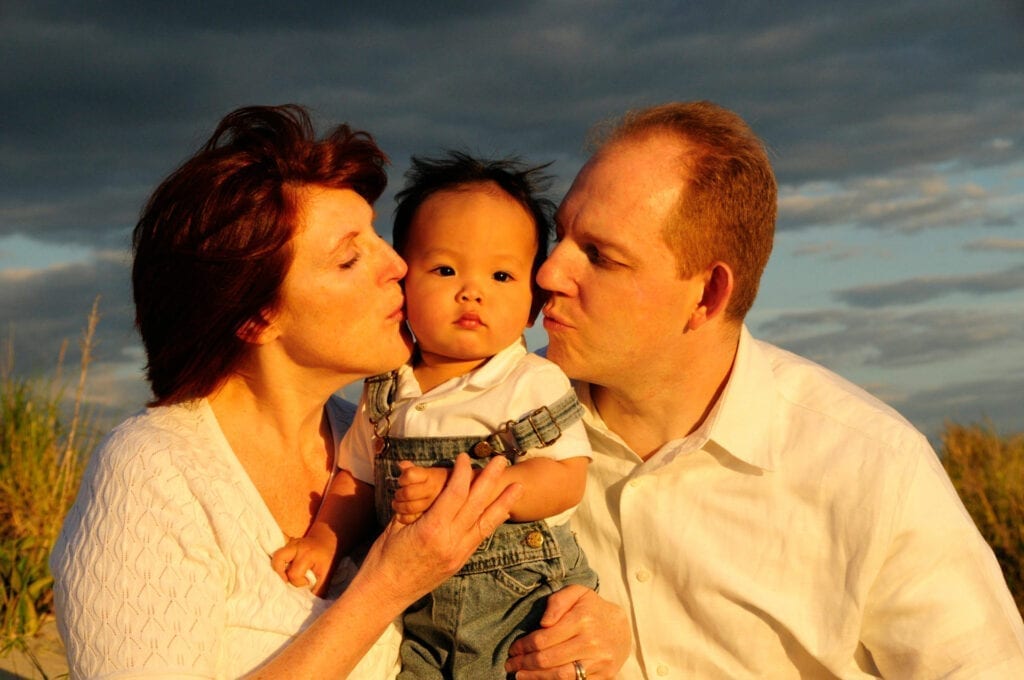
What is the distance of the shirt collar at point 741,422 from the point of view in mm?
4219

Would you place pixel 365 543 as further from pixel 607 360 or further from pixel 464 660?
pixel 607 360

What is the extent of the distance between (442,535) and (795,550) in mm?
1458

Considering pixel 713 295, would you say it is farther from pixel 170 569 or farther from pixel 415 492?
pixel 170 569

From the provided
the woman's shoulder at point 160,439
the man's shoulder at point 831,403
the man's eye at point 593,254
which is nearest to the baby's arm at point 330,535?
the woman's shoulder at point 160,439

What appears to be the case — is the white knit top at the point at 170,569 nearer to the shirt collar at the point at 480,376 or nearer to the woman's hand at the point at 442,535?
the woman's hand at the point at 442,535

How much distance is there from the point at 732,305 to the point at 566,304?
0.69 m

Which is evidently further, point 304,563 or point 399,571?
point 304,563

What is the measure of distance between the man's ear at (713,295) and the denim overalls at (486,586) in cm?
80

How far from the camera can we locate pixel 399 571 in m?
3.47

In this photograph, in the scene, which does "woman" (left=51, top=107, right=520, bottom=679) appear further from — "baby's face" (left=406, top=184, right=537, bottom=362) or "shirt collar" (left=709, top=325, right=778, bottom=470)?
"shirt collar" (left=709, top=325, right=778, bottom=470)

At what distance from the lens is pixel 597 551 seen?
4.44 metres

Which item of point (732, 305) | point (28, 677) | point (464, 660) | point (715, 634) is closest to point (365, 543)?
point (464, 660)

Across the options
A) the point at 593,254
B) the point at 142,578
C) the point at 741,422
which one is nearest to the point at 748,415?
the point at 741,422

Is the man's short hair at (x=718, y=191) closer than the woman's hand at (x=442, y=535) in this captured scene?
No
